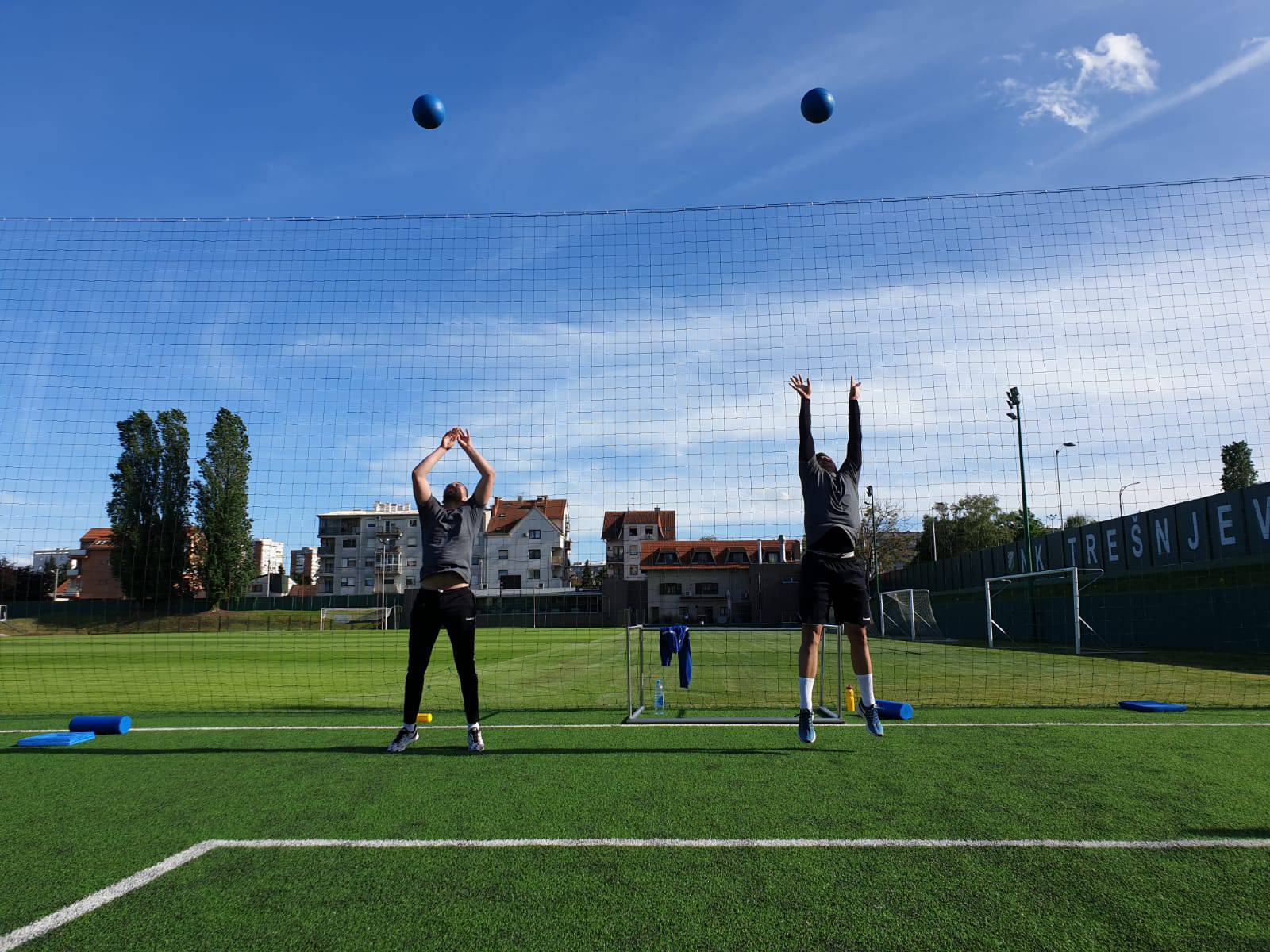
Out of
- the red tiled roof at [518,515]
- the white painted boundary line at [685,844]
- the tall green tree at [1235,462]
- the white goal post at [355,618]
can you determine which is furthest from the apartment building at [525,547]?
the white painted boundary line at [685,844]

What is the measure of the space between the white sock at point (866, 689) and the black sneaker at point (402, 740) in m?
3.52

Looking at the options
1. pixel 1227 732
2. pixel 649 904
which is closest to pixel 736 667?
pixel 1227 732

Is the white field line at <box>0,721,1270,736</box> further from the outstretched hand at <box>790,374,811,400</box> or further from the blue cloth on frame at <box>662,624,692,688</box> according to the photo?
the outstretched hand at <box>790,374,811,400</box>

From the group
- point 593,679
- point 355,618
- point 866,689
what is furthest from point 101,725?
point 355,618

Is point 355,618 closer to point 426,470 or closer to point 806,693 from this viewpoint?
point 426,470

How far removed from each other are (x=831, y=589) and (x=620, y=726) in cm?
237

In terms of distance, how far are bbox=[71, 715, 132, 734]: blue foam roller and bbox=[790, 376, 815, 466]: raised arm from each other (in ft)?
20.9

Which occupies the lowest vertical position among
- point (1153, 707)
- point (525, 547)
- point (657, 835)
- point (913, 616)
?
point (913, 616)

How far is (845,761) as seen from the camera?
5547mm

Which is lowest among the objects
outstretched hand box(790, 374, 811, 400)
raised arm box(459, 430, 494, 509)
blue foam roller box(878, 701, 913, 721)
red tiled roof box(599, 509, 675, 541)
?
blue foam roller box(878, 701, 913, 721)

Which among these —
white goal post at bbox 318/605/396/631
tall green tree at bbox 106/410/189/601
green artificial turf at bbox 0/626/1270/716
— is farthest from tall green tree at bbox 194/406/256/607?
white goal post at bbox 318/605/396/631

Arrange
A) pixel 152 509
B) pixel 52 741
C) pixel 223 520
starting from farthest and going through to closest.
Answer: pixel 223 520
pixel 152 509
pixel 52 741

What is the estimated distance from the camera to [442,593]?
644cm

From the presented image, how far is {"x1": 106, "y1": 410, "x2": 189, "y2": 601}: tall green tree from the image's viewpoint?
48.9ft
